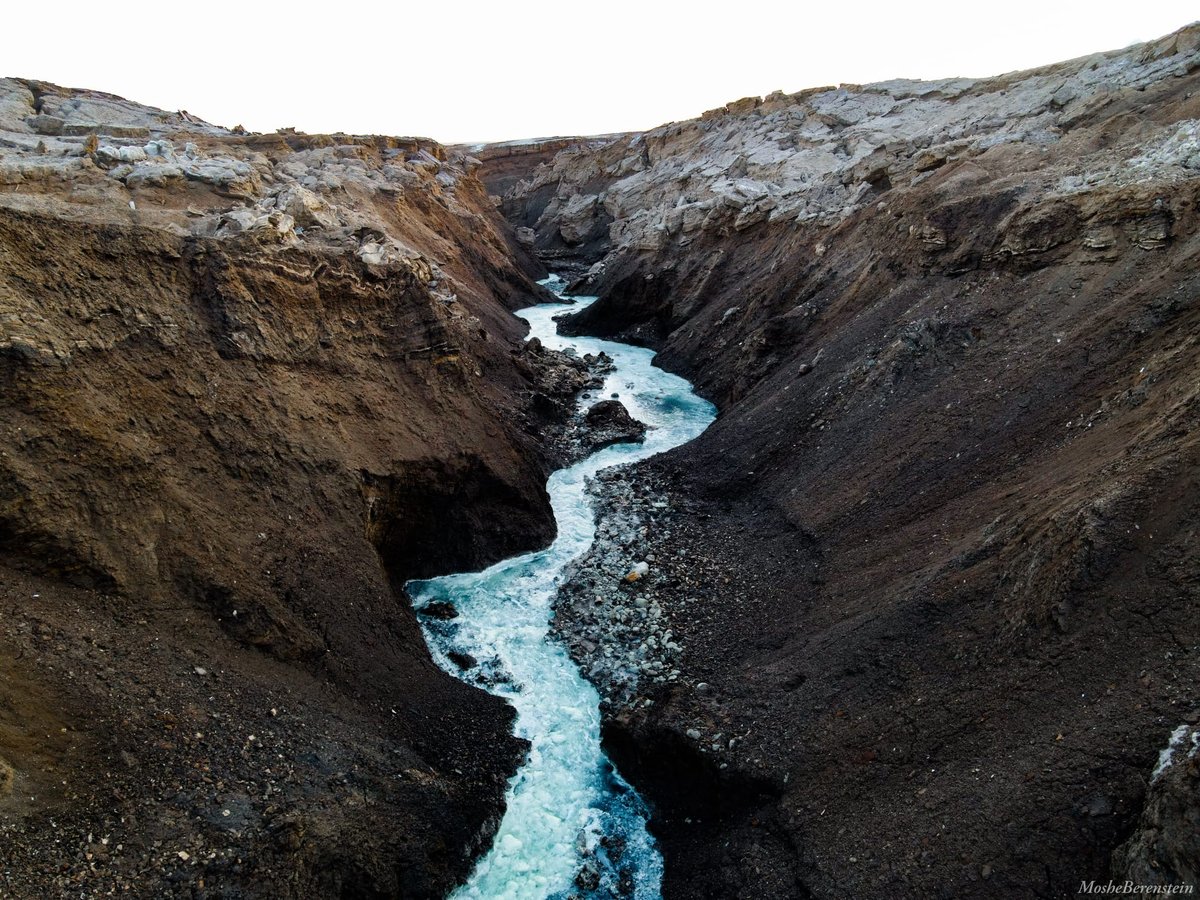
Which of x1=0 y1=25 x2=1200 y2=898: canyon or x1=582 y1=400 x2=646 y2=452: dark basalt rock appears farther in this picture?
x1=582 y1=400 x2=646 y2=452: dark basalt rock

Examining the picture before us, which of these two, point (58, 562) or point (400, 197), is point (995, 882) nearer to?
point (58, 562)

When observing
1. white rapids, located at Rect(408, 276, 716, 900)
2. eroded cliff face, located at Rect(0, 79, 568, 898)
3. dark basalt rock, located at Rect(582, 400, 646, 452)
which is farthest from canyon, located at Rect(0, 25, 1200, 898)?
dark basalt rock, located at Rect(582, 400, 646, 452)

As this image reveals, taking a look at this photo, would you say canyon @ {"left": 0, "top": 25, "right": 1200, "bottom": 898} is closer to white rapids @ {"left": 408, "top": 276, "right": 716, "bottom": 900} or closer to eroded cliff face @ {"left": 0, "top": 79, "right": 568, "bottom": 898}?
eroded cliff face @ {"left": 0, "top": 79, "right": 568, "bottom": 898}

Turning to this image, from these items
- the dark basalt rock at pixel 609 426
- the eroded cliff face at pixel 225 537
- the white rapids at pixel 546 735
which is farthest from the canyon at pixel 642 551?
the dark basalt rock at pixel 609 426

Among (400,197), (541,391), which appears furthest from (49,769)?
(400,197)

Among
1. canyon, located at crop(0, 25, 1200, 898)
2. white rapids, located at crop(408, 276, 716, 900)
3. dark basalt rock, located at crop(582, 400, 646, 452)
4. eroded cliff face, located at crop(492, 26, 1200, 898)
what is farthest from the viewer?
dark basalt rock, located at crop(582, 400, 646, 452)

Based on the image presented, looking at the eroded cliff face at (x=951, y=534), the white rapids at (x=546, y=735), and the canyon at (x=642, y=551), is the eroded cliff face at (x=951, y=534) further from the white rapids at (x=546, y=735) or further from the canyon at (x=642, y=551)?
the white rapids at (x=546, y=735)
